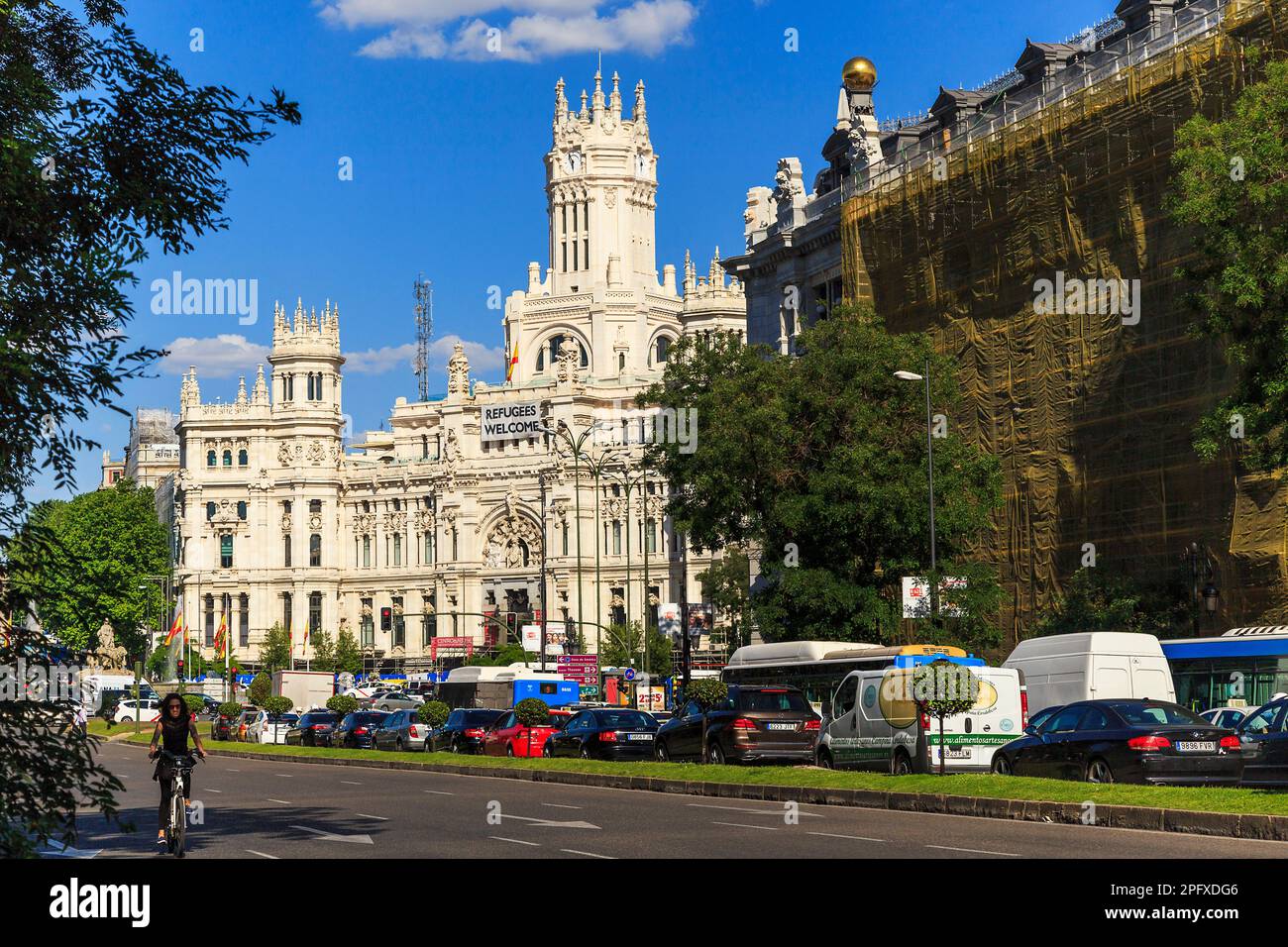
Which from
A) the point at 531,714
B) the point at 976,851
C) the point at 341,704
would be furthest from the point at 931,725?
the point at 341,704

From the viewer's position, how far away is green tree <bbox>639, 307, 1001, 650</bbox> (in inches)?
1944

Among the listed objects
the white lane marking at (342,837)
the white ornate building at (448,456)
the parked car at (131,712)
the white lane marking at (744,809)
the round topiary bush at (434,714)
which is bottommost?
the parked car at (131,712)

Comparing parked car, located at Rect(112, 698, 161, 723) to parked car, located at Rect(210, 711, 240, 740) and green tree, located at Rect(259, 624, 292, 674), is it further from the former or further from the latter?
green tree, located at Rect(259, 624, 292, 674)

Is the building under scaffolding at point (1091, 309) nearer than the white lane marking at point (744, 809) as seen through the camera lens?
No

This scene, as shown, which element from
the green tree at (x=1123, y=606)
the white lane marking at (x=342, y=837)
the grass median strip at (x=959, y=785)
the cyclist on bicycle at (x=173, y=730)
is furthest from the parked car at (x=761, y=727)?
the cyclist on bicycle at (x=173, y=730)

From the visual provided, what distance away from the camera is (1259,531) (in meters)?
41.8

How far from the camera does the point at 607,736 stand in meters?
41.3

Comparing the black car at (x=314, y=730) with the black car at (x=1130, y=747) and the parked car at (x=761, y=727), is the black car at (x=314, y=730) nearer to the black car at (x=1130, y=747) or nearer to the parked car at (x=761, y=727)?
the parked car at (x=761, y=727)

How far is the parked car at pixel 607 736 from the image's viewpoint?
4114 centimetres

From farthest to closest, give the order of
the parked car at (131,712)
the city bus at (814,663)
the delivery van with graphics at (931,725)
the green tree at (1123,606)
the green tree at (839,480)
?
the parked car at (131,712) < the green tree at (839,480) < the green tree at (1123,606) < the city bus at (814,663) < the delivery van with graphics at (931,725)

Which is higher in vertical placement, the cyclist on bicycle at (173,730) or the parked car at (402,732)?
the cyclist on bicycle at (173,730)

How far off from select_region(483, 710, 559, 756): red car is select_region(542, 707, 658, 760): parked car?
217cm

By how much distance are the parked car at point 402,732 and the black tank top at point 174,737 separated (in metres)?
32.4

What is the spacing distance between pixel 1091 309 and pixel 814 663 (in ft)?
42.8
